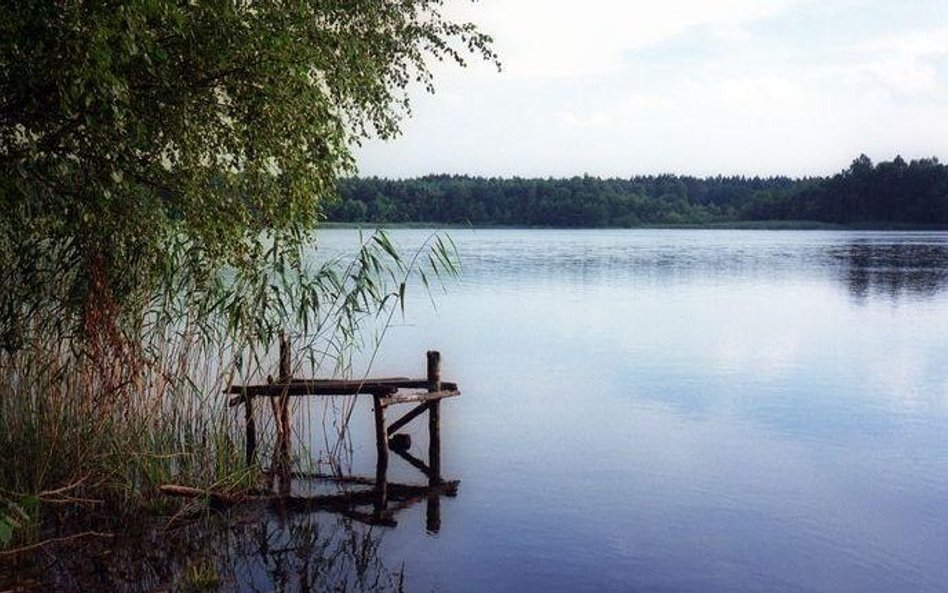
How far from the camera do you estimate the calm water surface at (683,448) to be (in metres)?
12.8

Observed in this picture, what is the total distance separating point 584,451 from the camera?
762 inches

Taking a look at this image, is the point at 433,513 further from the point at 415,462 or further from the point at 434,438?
the point at 415,462

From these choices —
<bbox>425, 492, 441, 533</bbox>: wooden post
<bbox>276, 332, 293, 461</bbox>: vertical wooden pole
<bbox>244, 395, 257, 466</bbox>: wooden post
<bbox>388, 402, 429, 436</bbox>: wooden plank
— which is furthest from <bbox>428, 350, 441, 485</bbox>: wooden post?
<bbox>244, 395, 257, 466</bbox>: wooden post

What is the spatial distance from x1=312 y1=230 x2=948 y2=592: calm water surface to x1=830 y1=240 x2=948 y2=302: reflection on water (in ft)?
23.8

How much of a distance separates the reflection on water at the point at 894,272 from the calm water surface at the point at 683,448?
7.27 m

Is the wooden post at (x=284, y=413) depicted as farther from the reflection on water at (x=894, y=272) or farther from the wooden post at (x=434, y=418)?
the reflection on water at (x=894, y=272)

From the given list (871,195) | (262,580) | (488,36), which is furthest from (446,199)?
(262,580)

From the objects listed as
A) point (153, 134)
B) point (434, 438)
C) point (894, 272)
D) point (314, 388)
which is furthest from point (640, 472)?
point (894, 272)

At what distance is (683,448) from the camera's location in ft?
64.6

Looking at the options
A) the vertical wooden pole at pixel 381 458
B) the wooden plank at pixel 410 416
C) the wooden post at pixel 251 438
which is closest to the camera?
the wooden post at pixel 251 438

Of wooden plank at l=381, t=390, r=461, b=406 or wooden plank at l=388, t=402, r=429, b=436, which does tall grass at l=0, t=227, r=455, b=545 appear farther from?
wooden plank at l=388, t=402, r=429, b=436

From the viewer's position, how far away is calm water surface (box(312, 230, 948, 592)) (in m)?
12.8

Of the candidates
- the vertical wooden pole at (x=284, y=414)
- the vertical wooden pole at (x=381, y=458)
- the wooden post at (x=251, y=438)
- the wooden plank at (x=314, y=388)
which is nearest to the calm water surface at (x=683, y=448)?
the vertical wooden pole at (x=381, y=458)

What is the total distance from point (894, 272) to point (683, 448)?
56572mm
